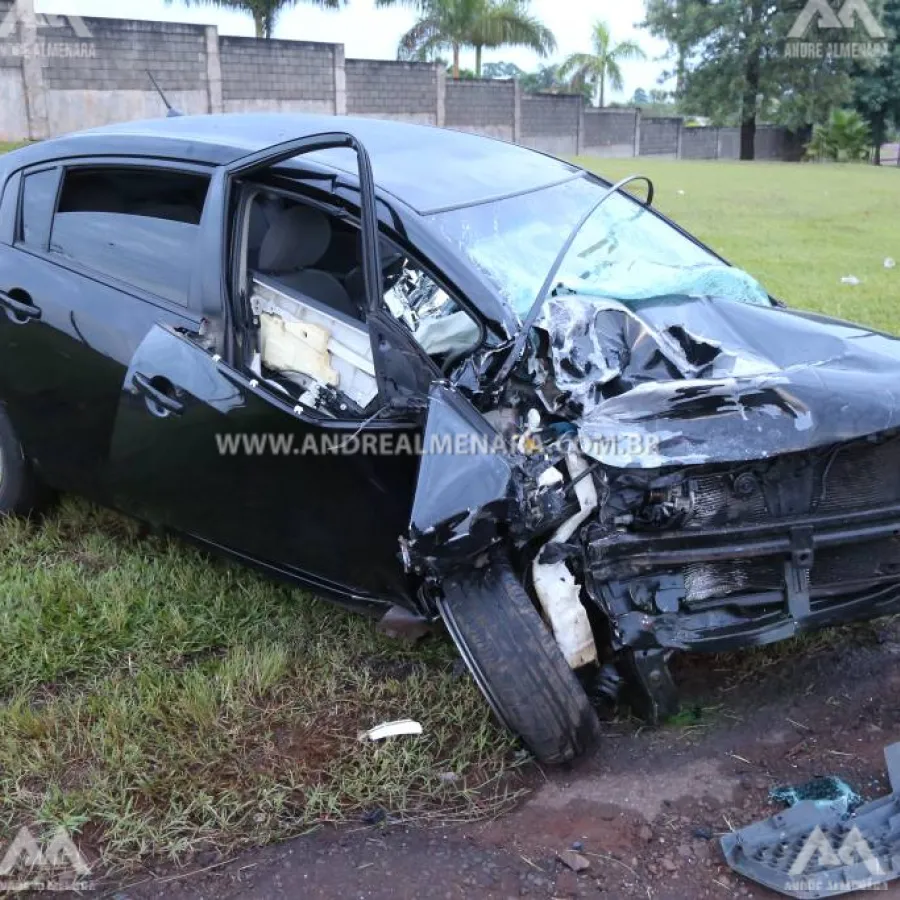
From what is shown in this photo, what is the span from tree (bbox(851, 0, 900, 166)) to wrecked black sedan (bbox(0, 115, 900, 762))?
36.4m

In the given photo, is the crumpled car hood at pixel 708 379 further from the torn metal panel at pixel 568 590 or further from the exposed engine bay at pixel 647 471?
the torn metal panel at pixel 568 590

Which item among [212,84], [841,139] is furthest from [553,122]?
[212,84]

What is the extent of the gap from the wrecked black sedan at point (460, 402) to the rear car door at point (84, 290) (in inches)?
0.5

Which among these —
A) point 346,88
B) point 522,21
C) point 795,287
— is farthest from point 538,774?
point 522,21

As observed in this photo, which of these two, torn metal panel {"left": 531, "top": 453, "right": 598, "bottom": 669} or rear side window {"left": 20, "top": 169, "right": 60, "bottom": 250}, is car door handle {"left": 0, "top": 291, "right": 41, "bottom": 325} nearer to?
rear side window {"left": 20, "top": 169, "right": 60, "bottom": 250}

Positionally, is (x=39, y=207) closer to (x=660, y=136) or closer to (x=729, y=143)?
(x=660, y=136)

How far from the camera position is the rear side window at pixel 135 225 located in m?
3.09

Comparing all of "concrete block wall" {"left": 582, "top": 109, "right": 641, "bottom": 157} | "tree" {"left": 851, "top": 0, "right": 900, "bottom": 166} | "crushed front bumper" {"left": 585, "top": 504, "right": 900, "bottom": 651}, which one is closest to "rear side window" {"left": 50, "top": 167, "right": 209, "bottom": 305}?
"crushed front bumper" {"left": 585, "top": 504, "right": 900, "bottom": 651}

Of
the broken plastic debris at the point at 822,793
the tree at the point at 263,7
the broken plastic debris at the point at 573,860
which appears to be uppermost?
the tree at the point at 263,7

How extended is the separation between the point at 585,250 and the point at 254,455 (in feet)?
4.27

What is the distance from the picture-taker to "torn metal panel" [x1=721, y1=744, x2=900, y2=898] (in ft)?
7.14

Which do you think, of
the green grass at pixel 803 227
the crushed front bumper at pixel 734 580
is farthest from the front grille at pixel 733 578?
the green grass at pixel 803 227

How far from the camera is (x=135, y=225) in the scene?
129 inches

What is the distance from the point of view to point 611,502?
248cm
